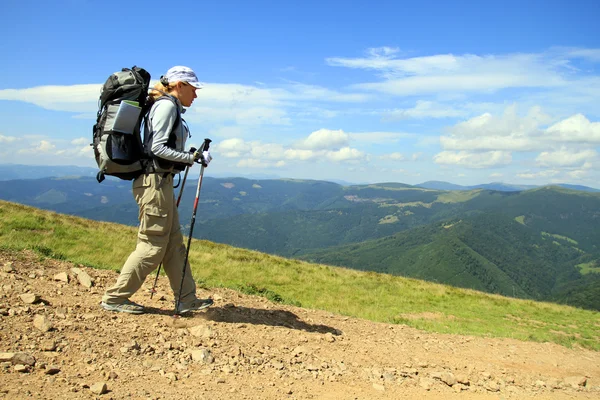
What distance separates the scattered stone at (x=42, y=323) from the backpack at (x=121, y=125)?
1931mm

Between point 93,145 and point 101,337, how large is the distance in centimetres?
257

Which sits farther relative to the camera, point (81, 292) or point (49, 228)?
point (49, 228)

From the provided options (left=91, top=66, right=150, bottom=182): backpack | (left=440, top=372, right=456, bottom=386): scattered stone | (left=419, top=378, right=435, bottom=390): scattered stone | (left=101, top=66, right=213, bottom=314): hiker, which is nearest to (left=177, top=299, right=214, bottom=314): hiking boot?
(left=101, top=66, right=213, bottom=314): hiker

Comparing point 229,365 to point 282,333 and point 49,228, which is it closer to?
point 282,333

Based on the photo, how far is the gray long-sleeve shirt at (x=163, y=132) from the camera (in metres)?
5.44

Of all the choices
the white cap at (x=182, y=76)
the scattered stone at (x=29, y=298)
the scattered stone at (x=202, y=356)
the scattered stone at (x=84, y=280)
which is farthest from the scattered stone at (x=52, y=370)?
the white cap at (x=182, y=76)

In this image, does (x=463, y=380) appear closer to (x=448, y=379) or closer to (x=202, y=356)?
(x=448, y=379)

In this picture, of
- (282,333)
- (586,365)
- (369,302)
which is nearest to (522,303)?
(369,302)

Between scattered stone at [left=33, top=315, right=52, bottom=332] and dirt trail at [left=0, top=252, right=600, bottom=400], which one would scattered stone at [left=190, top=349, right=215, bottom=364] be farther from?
scattered stone at [left=33, top=315, right=52, bottom=332]

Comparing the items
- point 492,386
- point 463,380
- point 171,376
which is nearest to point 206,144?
point 171,376

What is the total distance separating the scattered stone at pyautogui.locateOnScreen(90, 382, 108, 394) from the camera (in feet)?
12.1

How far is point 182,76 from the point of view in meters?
5.89

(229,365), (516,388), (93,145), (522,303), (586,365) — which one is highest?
(93,145)

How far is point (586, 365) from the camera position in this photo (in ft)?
26.3
